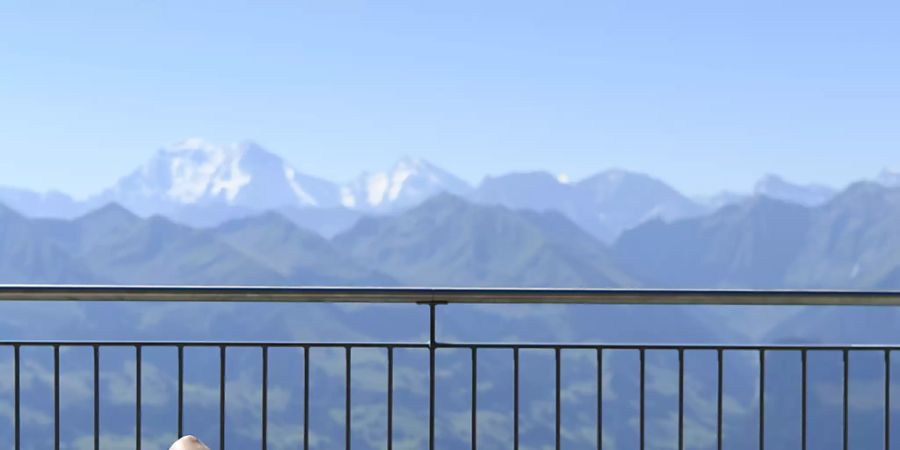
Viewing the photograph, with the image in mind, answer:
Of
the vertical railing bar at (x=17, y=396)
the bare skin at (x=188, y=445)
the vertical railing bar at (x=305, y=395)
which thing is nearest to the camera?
the bare skin at (x=188, y=445)

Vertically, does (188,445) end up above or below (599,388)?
above

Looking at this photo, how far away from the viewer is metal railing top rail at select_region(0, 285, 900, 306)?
425 cm

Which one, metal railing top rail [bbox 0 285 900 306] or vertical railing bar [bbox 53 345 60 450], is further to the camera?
vertical railing bar [bbox 53 345 60 450]

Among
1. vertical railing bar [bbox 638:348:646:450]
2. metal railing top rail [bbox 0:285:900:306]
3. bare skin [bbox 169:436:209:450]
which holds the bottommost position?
vertical railing bar [bbox 638:348:646:450]

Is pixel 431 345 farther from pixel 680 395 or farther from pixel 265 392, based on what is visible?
pixel 680 395

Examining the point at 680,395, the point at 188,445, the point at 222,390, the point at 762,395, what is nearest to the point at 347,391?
the point at 222,390

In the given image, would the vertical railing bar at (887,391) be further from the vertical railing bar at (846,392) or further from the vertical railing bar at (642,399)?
the vertical railing bar at (642,399)

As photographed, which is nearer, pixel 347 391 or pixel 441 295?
pixel 441 295

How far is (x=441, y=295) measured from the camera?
14.4 ft

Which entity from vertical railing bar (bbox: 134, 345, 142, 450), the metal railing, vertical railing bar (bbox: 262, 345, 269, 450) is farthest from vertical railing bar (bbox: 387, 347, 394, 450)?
vertical railing bar (bbox: 134, 345, 142, 450)

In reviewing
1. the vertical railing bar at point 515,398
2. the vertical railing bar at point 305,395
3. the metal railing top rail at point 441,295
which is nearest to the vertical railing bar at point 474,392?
the vertical railing bar at point 515,398

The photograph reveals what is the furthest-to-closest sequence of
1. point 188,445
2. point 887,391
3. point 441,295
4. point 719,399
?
1. point 719,399
2. point 887,391
3. point 441,295
4. point 188,445

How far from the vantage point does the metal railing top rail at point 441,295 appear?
4254mm

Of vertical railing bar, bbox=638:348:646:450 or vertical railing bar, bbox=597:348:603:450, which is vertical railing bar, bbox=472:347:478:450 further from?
vertical railing bar, bbox=638:348:646:450
